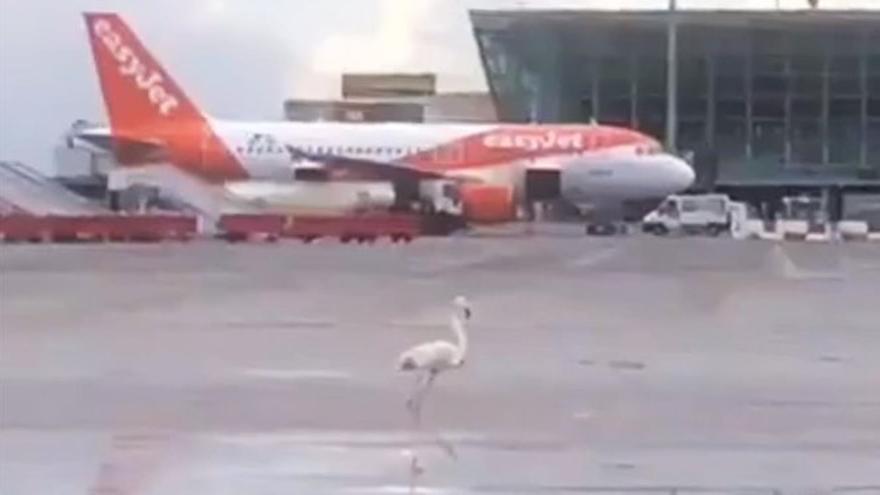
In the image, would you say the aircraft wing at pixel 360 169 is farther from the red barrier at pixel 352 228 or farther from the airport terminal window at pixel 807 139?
the airport terminal window at pixel 807 139

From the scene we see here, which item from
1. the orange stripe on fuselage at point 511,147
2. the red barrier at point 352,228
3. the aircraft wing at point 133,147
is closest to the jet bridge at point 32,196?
the aircraft wing at point 133,147

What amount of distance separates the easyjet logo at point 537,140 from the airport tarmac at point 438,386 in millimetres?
33822

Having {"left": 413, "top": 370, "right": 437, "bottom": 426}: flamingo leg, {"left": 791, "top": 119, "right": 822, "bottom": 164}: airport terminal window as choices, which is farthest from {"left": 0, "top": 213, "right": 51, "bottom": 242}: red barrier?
{"left": 791, "top": 119, "right": 822, "bottom": 164}: airport terminal window

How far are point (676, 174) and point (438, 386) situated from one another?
173 ft

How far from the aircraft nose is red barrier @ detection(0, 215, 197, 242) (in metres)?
17.1

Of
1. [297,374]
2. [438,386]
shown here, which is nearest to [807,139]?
[297,374]

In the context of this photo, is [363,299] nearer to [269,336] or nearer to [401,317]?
[401,317]

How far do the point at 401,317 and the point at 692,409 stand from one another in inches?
385

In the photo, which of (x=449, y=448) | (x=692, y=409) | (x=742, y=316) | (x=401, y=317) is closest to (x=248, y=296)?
(x=401, y=317)

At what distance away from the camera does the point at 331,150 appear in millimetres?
68562

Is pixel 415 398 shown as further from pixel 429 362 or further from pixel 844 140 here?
pixel 844 140

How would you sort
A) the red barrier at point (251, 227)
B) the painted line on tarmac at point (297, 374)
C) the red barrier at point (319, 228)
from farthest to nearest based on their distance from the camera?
1. the red barrier at point (251, 227)
2. the red barrier at point (319, 228)
3. the painted line on tarmac at point (297, 374)

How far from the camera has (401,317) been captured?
78.6 ft

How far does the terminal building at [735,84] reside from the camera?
298 feet
